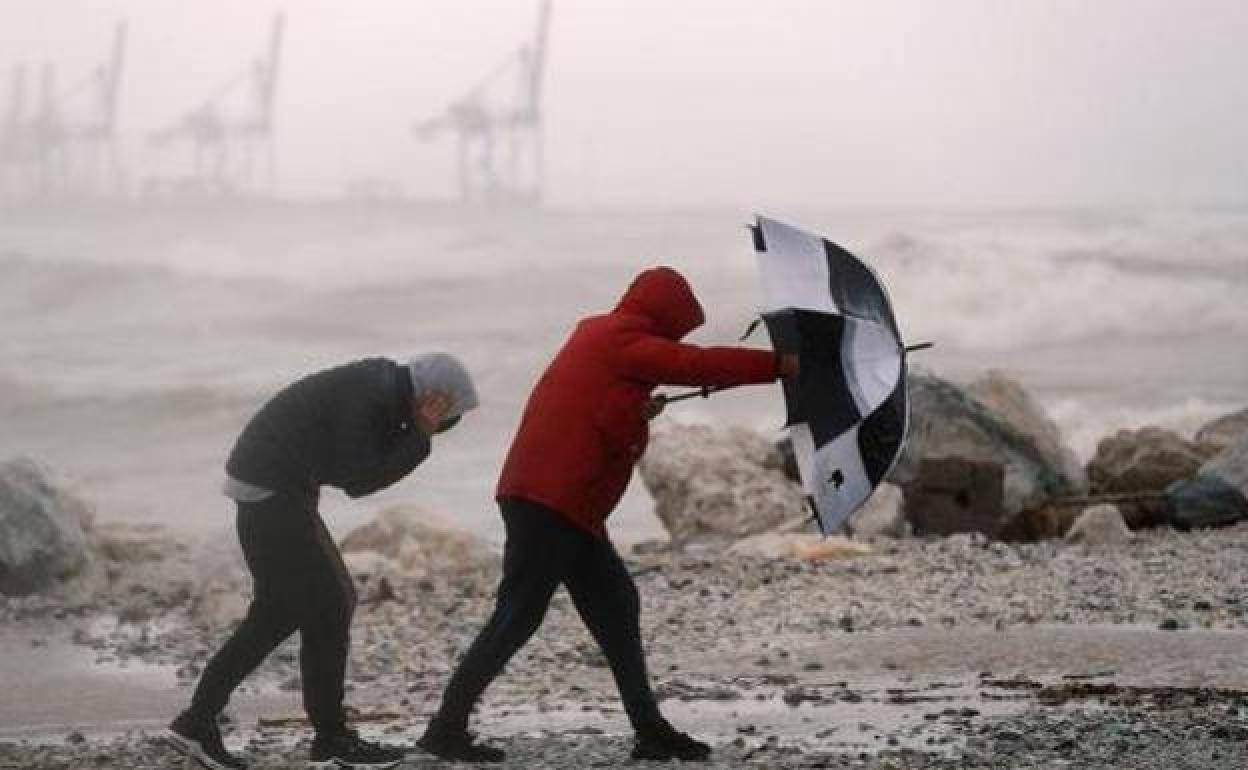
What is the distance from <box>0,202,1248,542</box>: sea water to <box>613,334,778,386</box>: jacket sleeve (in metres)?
8.35

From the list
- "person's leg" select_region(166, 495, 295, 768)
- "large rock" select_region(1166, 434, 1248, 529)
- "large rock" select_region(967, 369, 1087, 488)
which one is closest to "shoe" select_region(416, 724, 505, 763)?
"person's leg" select_region(166, 495, 295, 768)

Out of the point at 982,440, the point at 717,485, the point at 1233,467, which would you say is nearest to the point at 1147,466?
the point at 982,440

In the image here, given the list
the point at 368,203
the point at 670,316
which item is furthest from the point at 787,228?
the point at 368,203

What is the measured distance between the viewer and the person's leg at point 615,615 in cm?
685

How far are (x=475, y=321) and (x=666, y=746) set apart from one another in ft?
145

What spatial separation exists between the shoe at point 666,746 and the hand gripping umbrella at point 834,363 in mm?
777

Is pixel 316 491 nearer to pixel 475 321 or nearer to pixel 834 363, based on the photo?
pixel 834 363

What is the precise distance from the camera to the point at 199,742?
6.96 metres

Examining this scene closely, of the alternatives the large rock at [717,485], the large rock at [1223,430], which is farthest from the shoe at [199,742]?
the large rock at [1223,430]

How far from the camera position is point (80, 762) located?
7.30 meters

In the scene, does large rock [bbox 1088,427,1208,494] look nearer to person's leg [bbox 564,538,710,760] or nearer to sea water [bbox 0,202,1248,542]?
sea water [bbox 0,202,1248,542]

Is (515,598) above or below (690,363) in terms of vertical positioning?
below

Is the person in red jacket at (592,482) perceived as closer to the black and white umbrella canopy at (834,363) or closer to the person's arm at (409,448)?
the black and white umbrella canopy at (834,363)

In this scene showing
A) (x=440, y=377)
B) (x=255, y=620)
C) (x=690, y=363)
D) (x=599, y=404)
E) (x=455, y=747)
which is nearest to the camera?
(x=690, y=363)
